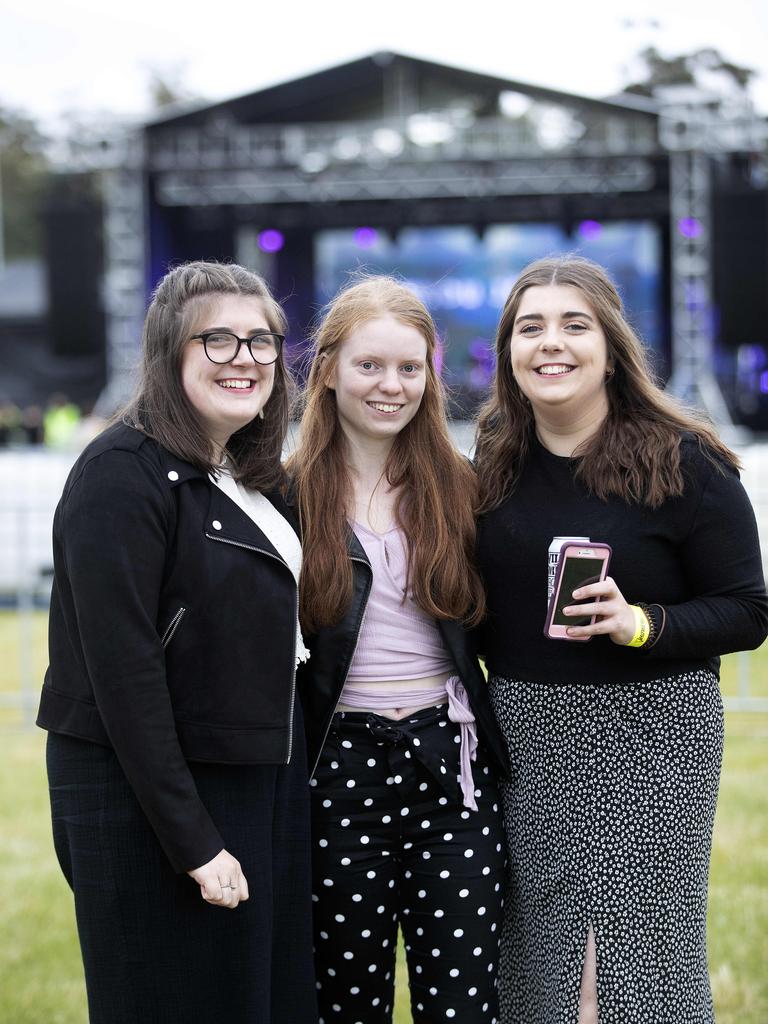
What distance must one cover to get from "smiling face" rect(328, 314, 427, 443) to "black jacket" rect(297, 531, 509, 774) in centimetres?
27

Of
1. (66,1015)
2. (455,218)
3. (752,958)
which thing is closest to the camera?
(66,1015)

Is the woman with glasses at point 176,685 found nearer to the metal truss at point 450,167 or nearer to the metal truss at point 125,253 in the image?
the metal truss at point 450,167

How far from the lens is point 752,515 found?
2.22m

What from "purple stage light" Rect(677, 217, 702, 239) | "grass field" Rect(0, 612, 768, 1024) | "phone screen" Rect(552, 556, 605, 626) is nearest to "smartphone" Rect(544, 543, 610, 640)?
"phone screen" Rect(552, 556, 605, 626)

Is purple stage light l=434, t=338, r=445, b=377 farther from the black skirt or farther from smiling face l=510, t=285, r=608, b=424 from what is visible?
the black skirt

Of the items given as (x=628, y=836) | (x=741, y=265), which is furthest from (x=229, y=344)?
(x=741, y=265)

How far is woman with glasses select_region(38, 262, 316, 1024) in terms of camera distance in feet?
5.95

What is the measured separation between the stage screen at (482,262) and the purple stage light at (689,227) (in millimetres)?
1511

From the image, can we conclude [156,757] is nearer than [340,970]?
Yes

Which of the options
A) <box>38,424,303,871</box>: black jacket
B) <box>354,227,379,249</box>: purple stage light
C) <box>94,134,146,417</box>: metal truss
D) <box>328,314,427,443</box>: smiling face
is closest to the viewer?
<box>38,424,303,871</box>: black jacket

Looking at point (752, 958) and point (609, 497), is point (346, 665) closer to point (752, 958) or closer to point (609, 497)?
point (609, 497)

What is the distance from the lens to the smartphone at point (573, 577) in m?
1.95

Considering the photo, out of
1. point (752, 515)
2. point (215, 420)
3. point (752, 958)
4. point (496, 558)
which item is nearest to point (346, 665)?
point (496, 558)

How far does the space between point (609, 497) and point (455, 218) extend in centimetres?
1317
